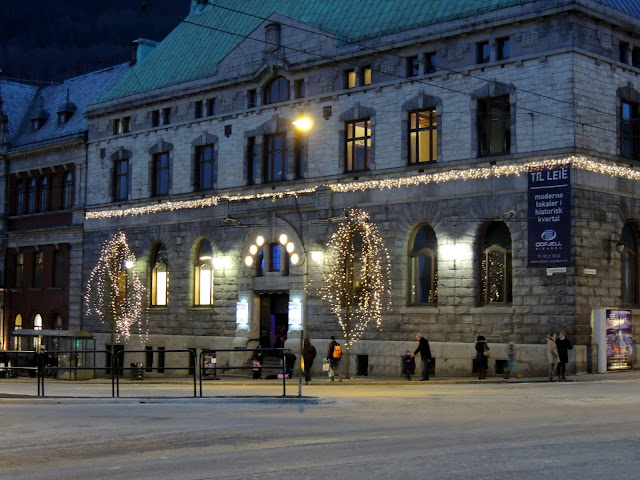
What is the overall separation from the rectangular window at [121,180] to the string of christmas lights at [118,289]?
6.81ft

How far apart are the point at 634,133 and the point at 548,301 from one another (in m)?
7.85

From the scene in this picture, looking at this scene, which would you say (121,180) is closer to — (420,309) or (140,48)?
(140,48)

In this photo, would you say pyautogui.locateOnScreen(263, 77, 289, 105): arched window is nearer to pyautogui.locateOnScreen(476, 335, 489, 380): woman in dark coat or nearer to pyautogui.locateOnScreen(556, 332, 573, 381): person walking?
pyautogui.locateOnScreen(476, 335, 489, 380): woman in dark coat

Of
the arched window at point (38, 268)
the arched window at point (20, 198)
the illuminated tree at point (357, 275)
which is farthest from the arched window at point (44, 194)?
the illuminated tree at point (357, 275)

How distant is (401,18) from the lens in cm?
4334

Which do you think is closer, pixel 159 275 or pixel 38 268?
pixel 159 275

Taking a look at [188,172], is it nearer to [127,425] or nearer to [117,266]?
[117,266]

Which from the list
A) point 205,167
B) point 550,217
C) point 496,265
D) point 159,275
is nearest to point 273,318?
point 159,275

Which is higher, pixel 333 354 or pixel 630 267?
pixel 630 267

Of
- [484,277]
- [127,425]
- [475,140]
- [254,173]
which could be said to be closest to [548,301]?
[484,277]

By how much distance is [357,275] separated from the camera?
43062mm

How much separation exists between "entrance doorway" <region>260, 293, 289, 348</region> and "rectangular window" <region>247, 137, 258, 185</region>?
5328 millimetres

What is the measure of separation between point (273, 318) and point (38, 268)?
20.4 meters

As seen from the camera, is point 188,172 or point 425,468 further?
point 188,172
